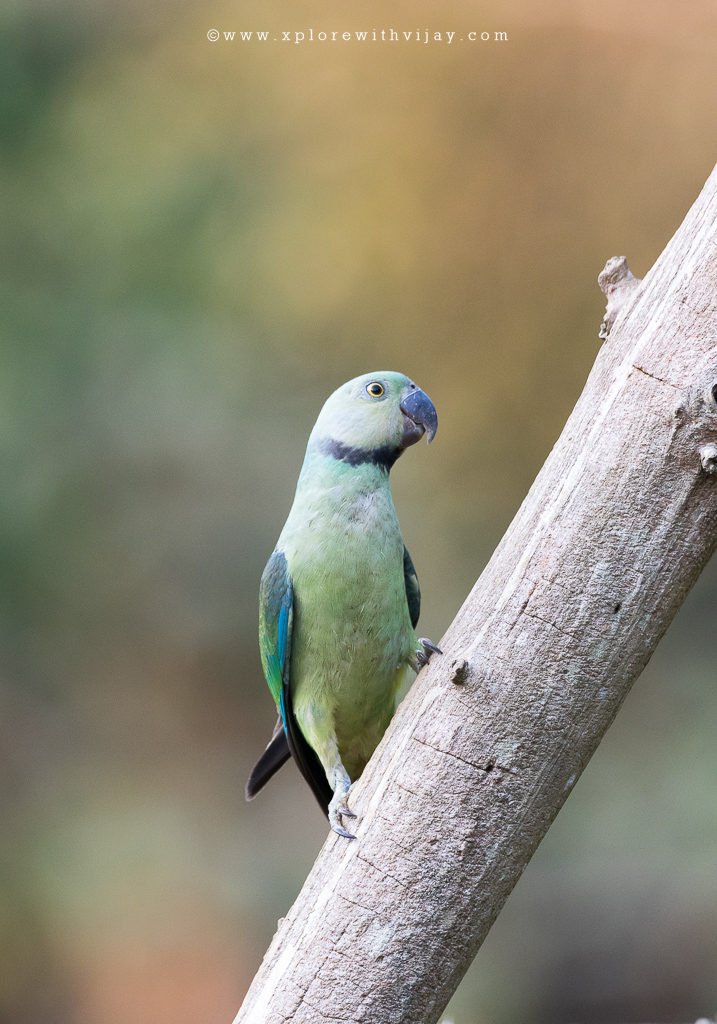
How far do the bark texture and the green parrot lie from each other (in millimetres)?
619

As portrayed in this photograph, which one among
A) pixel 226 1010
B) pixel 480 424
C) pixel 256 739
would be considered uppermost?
pixel 480 424

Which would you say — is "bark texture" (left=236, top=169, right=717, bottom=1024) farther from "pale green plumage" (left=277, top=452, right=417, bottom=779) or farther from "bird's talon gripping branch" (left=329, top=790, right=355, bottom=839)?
"pale green plumage" (left=277, top=452, right=417, bottom=779)

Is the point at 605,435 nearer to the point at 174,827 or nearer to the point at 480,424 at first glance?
the point at 480,424

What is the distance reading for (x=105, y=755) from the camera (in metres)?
5.17

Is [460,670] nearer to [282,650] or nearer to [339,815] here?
[339,815]

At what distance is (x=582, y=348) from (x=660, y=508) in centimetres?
378

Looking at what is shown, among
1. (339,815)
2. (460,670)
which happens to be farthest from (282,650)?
(460,670)

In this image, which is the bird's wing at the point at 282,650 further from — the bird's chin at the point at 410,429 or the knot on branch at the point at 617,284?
the knot on branch at the point at 617,284

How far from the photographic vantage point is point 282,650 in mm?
2527

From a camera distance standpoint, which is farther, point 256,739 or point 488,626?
point 256,739

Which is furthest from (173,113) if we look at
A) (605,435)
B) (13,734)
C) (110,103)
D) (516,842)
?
(516,842)

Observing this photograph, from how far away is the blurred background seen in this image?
493cm

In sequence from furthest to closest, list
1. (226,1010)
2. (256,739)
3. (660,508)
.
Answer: (256,739), (226,1010), (660,508)

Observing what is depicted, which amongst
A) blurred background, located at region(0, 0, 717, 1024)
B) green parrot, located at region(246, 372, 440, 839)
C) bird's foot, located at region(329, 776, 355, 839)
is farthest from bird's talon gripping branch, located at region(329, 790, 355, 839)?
blurred background, located at region(0, 0, 717, 1024)
